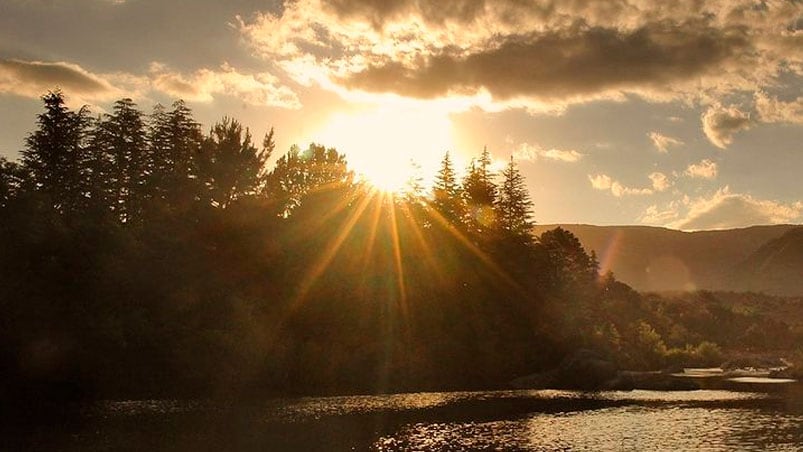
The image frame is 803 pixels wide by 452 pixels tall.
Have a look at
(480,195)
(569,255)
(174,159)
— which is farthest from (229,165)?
(569,255)

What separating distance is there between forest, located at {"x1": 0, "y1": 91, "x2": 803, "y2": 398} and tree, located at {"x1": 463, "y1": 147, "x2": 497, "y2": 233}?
407 millimetres

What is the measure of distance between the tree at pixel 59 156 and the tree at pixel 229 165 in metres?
16.2

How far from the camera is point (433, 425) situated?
2007 inches

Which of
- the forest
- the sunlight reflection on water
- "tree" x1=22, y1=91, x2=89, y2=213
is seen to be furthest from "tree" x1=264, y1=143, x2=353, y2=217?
the sunlight reflection on water

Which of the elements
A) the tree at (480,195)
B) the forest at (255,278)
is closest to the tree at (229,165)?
the forest at (255,278)

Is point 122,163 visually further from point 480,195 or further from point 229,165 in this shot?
point 480,195

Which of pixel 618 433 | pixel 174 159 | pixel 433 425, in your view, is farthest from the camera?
pixel 174 159

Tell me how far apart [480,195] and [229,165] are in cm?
4582

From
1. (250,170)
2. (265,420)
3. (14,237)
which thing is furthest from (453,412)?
(250,170)

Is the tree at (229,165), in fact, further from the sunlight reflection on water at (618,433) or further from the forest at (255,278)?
the sunlight reflection on water at (618,433)

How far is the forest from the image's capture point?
66.9m

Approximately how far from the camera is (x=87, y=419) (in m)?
51.1

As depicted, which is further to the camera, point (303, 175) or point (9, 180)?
point (303, 175)

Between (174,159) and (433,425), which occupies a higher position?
(174,159)
